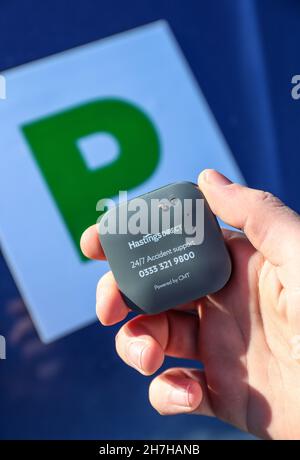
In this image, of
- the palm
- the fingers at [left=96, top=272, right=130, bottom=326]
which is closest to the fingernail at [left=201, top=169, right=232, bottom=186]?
the palm

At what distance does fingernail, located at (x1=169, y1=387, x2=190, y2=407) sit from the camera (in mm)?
1046

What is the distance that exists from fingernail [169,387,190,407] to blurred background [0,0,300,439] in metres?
0.52

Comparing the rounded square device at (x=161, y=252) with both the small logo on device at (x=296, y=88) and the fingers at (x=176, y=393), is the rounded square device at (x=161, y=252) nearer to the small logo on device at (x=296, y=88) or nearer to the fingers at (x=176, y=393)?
the fingers at (x=176, y=393)

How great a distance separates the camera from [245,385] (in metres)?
1.11

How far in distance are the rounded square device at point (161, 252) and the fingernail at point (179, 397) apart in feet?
0.48

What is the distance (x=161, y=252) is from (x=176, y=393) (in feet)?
0.81

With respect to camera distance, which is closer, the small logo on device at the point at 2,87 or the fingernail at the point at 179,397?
the fingernail at the point at 179,397

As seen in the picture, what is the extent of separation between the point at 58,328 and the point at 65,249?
20 cm

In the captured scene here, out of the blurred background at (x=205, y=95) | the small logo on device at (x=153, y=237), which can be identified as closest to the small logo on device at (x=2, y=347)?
the blurred background at (x=205, y=95)

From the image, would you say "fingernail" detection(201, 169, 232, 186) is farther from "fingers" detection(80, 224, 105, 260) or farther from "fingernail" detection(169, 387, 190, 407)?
"fingernail" detection(169, 387, 190, 407)

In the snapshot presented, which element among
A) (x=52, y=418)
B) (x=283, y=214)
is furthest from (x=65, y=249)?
(x=283, y=214)

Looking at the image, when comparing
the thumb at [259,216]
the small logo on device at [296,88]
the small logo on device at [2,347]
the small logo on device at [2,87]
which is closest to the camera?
the thumb at [259,216]

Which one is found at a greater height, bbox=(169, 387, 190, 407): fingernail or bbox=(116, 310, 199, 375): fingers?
bbox=(116, 310, 199, 375): fingers

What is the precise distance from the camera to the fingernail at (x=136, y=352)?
1.03 metres
